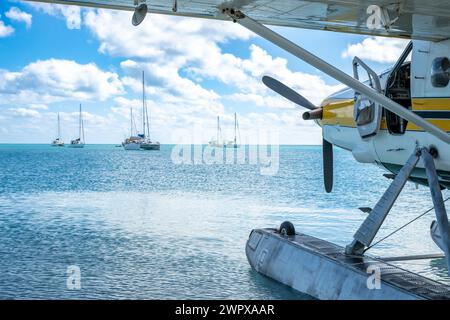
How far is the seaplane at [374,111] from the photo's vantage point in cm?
500

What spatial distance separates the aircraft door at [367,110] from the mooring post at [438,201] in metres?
0.86

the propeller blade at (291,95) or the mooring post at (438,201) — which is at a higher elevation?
the propeller blade at (291,95)

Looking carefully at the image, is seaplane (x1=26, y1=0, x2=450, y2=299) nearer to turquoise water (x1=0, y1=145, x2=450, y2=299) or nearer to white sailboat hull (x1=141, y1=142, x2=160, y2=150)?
turquoise water (x1=0, y1=145, x2=450, y2=299)

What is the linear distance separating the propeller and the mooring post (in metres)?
2.42

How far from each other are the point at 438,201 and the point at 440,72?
1.25m

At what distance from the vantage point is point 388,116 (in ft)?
20.9

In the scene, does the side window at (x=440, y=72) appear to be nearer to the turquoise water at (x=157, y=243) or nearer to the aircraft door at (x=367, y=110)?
the aircraft door at (x=367, y=110)

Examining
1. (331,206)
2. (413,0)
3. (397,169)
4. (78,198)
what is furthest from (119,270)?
(78,198)

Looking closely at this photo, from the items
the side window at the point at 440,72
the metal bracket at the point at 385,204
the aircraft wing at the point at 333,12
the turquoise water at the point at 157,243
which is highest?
the aircraft wing at the point at 333,12

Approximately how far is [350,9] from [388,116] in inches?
65.1

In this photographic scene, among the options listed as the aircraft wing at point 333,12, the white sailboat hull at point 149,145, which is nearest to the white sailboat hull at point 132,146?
the white sailboat hull at point 149,145

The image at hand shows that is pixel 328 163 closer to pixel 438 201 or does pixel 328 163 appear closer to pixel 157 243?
pixel 438 201

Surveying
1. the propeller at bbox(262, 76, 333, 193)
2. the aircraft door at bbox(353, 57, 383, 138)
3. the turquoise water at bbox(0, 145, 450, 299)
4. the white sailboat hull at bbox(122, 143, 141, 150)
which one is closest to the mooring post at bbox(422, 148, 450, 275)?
the aircraft door at bbox(353, 57, 383, 138)

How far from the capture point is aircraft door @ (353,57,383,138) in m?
6.43
